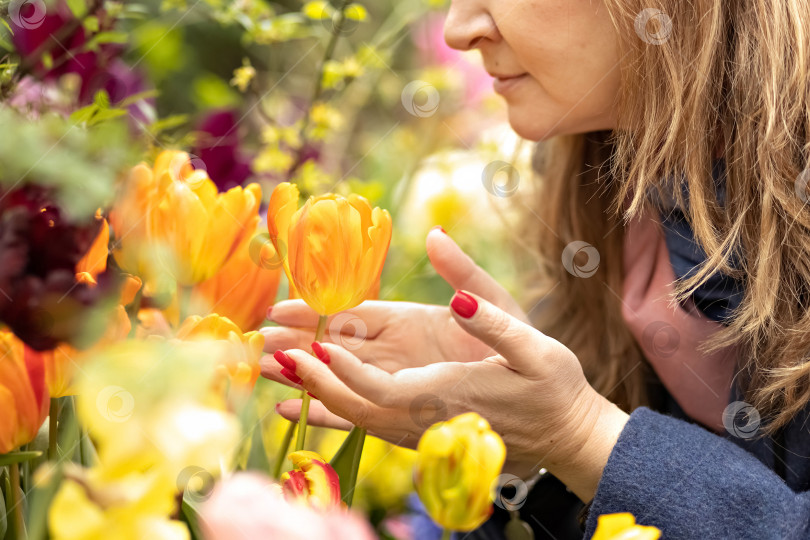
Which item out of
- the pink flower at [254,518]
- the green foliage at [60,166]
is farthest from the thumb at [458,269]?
the pink flower at [254,518]

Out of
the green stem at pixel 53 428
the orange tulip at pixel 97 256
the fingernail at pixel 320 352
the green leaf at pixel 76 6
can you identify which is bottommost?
the green stem at pixel 53 428

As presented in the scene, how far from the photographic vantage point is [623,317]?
81 cm

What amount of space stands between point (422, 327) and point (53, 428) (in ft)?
1.09

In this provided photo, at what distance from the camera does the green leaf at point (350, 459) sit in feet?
1.34

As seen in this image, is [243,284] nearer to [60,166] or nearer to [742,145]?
[60,166]

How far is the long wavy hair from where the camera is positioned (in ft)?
2.01

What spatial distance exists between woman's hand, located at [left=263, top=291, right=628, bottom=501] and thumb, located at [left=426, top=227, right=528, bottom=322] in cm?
9

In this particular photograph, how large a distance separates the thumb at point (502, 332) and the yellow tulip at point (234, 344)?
12cm

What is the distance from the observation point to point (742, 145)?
648 millimetres

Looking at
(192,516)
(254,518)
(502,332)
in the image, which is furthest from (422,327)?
(254,518)

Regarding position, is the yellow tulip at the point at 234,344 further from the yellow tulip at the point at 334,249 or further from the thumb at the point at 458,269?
the thumb at the point at 458,269

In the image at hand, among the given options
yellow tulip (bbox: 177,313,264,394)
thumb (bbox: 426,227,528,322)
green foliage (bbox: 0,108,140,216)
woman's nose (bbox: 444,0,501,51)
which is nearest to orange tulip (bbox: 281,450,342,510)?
yellow tulip (bbox: 177,313,264,394)

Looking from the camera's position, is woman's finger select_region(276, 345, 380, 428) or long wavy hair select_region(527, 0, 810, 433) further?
long wavy hair select_region(527, 0, 810, 433)

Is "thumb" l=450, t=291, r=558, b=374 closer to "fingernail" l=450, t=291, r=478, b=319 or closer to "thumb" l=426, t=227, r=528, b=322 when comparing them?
"fingernail" l=450, t=291, r=478, b=319
